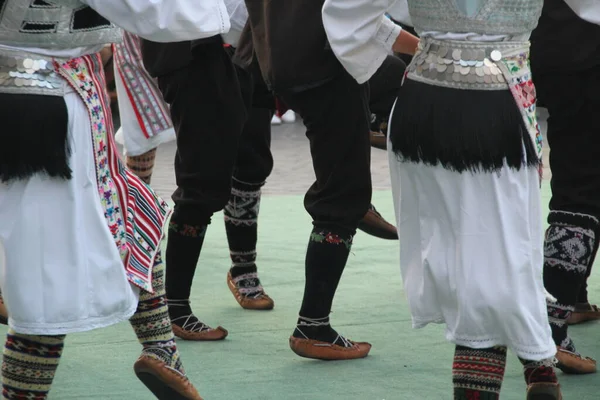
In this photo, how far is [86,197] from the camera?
2645 mm

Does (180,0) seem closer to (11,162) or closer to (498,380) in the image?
(11,162)

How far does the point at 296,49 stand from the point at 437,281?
1.04 meters

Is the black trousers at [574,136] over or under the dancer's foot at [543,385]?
over

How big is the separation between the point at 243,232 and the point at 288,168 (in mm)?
4611

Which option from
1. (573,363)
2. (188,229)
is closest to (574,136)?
(573,363)

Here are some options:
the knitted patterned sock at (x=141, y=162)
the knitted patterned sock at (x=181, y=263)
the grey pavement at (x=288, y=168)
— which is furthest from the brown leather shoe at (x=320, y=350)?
the grey pavement at (x=288, y=168)

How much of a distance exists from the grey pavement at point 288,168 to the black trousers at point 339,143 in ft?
13.5

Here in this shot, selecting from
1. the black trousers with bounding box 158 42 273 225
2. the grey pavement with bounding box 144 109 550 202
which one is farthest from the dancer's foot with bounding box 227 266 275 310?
the grey pavement with bounding box 144 109 550 202

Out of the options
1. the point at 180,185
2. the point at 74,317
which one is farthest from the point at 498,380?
the point at 180,185

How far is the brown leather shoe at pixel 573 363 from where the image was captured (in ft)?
11.4

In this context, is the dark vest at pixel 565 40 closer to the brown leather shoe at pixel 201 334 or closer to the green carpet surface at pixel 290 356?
the green carpet surface at pixel 290 356

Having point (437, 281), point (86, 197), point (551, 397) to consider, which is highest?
point (86, 197)

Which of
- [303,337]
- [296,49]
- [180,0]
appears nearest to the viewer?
[180,0]

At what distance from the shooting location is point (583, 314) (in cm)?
417
